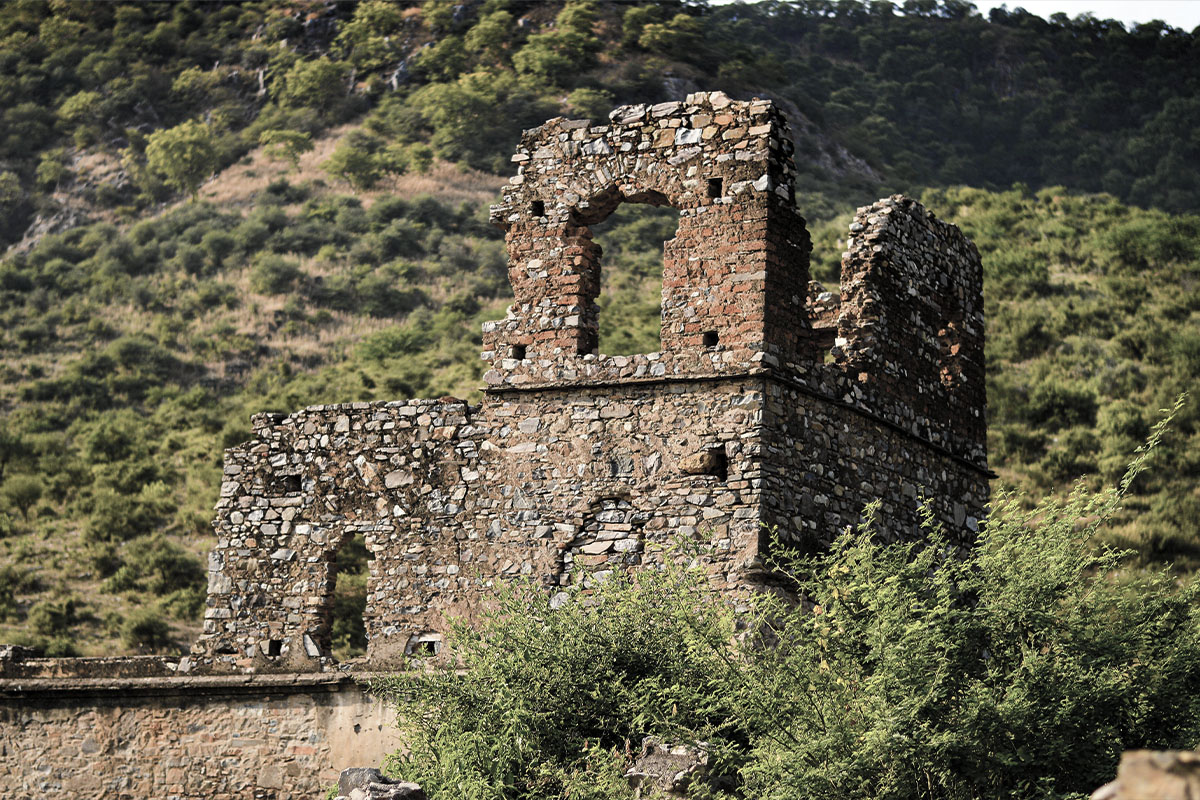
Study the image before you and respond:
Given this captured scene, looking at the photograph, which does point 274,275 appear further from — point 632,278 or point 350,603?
point 350,603

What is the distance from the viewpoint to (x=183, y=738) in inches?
546

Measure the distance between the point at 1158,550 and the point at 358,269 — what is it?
25.5 metres

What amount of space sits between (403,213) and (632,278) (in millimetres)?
11977

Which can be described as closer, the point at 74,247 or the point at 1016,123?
the point at 74,247

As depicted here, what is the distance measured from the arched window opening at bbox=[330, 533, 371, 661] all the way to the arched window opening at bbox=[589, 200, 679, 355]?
19.7ft

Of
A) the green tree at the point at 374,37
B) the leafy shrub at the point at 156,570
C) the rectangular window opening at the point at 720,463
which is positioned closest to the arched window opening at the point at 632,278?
the leafy shrub at the point at 156,570

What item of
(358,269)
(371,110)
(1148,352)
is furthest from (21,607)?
(371,110)

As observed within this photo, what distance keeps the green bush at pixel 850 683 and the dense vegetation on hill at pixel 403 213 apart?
1209cm

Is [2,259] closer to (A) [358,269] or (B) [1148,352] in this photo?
(A) [358,269]

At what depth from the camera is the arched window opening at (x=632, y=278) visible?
97.5 ft

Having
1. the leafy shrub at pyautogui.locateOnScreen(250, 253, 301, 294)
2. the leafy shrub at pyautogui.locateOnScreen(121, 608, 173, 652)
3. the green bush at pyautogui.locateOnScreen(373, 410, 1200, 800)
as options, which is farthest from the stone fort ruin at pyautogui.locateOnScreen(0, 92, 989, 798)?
the leafy shrub at pyautogui.locateOnScreen(250, 253, 301, 294)

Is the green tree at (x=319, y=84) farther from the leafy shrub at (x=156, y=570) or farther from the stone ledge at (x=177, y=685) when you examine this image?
the stone ledge at (x=177, y=685)

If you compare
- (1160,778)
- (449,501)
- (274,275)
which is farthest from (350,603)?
(274,275)

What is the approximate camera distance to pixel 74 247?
49000mm
